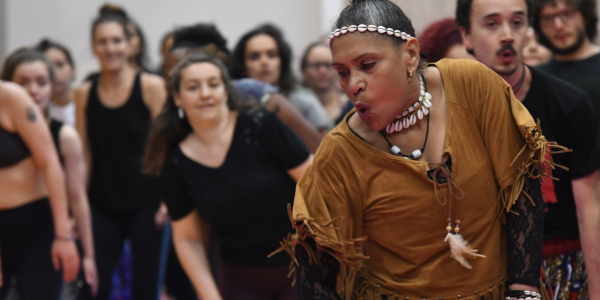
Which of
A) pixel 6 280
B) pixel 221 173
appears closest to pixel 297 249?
pixel 221 173

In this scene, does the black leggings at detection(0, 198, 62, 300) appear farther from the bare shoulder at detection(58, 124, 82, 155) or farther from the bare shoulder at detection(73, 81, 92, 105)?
the bare shoulder at detection(73, 81, 92, 105)

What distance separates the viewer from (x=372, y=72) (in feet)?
7.17

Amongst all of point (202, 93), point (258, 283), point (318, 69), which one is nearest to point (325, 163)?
point (258, 283)

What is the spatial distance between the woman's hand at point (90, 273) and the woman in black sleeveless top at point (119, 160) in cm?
11

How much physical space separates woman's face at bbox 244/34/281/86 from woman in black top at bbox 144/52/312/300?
61.0 inches

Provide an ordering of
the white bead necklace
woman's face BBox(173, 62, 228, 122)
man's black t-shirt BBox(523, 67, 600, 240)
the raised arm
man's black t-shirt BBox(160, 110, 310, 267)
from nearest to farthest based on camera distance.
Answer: the white bead necklace → man's black t-shirt BBox(523, 67, 600, 240) → man's black t-shirt BBox(160, 110, 310, 267) → woman's face BBox(173, 62, 228, 122) → the raised arm

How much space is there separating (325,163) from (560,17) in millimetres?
1722

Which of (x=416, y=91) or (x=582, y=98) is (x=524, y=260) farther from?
(x=582, y=98)

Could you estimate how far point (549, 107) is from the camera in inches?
110

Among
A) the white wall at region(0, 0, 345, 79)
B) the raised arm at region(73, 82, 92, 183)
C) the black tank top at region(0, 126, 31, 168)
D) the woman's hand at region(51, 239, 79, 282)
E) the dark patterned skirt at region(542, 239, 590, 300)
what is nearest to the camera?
the dark patterned skirt at region(542, 239, 590, 300)

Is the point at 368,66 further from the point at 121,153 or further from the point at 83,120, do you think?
the point at 83,120

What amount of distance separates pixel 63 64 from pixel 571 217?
15.3 feet

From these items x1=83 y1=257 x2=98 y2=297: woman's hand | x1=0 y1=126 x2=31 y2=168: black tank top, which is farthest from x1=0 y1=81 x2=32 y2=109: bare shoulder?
x1=83 y1=257 x2=98 y2=297: woman's hand

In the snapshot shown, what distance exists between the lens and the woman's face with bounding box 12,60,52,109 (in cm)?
464
